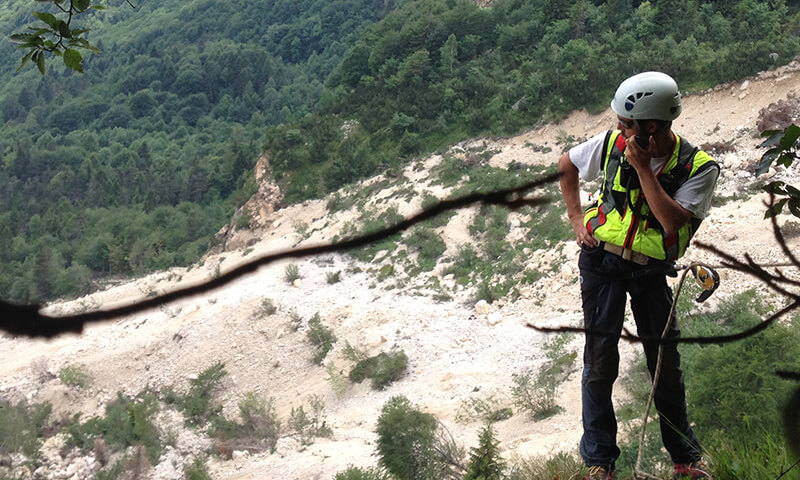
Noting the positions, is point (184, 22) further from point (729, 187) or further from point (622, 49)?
point (729, 187)

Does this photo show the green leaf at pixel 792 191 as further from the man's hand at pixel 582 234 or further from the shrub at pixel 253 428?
the shrub at pixel 253 428

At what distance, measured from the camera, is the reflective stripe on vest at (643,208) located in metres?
2.04

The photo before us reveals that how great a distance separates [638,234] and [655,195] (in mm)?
207

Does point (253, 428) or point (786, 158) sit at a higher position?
point (786, 158)

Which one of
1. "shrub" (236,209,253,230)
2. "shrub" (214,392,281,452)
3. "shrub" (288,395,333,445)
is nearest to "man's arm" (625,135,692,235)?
"shrub" (288,395,333,445)

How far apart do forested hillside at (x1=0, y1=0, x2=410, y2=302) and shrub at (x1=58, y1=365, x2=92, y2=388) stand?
10.0 m

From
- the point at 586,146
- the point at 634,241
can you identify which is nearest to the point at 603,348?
the point at 634,241

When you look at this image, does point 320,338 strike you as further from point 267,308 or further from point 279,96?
point 279,96

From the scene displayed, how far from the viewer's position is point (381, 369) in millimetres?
6973

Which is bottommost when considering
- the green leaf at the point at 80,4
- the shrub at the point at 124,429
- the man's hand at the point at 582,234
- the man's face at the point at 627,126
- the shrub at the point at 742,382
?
the shrub at the point at 124,429

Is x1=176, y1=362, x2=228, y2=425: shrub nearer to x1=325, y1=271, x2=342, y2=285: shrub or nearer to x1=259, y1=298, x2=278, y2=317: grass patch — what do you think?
x1=259, y1=298, x2=278, y2=317: grass patch

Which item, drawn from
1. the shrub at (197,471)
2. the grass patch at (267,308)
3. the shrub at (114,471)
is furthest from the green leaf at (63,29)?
the grass patch at (267,308)

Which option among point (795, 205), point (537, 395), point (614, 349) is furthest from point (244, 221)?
point (795, 205)

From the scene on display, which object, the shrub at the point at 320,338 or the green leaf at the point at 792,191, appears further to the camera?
the shrub at the point at 320,338
